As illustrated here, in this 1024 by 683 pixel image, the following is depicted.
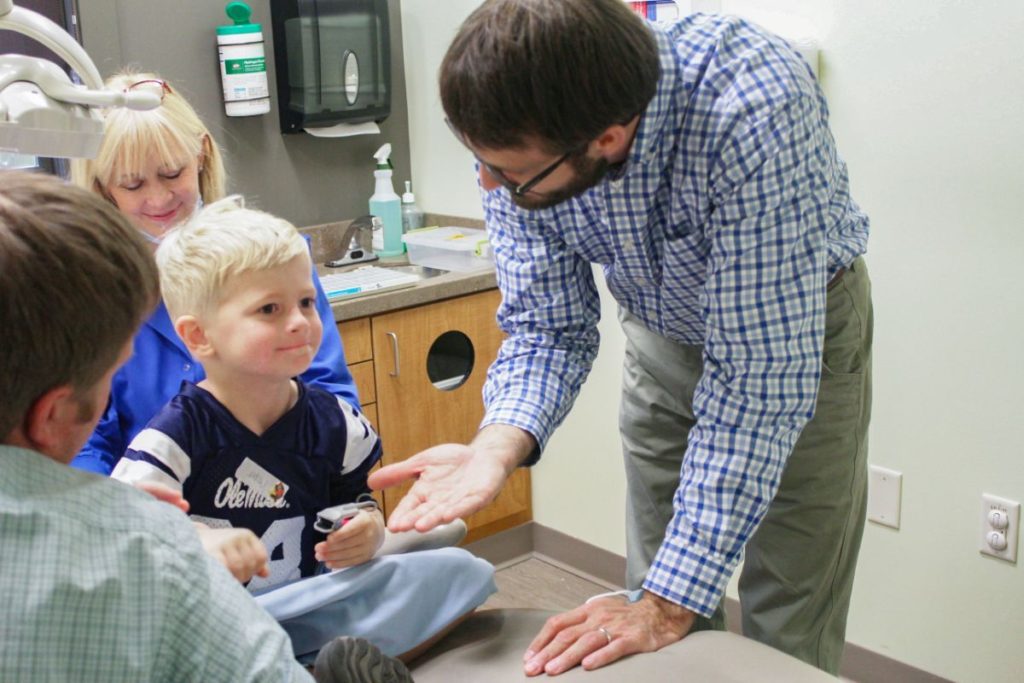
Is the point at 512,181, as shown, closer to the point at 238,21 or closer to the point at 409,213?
the point at 238,21

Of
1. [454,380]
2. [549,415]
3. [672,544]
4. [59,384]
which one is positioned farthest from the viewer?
[454,380]

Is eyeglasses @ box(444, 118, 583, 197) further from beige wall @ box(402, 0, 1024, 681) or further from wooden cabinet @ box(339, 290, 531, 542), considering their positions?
wooden cabinet @ box(339, 290, 531, 542)

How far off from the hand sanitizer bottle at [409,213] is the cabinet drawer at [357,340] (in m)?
0.68

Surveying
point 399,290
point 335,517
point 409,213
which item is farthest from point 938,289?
point 409,213

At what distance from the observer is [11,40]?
2.53m

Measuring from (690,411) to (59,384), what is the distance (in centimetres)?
107

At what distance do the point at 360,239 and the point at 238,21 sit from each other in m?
0.69

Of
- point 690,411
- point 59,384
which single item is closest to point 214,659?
point 59,384

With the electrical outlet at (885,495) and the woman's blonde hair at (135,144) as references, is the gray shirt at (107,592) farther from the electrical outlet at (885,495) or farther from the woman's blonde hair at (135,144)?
the electrical outlet at (885,495)

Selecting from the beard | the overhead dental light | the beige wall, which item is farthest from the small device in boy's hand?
the beige wall

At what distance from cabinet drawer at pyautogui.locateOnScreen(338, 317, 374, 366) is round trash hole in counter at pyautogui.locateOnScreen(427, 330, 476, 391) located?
0.89ft

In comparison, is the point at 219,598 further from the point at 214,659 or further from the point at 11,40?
the point at 11,40

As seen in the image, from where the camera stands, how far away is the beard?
1344 mm

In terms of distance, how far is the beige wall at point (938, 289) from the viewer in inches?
81.7
